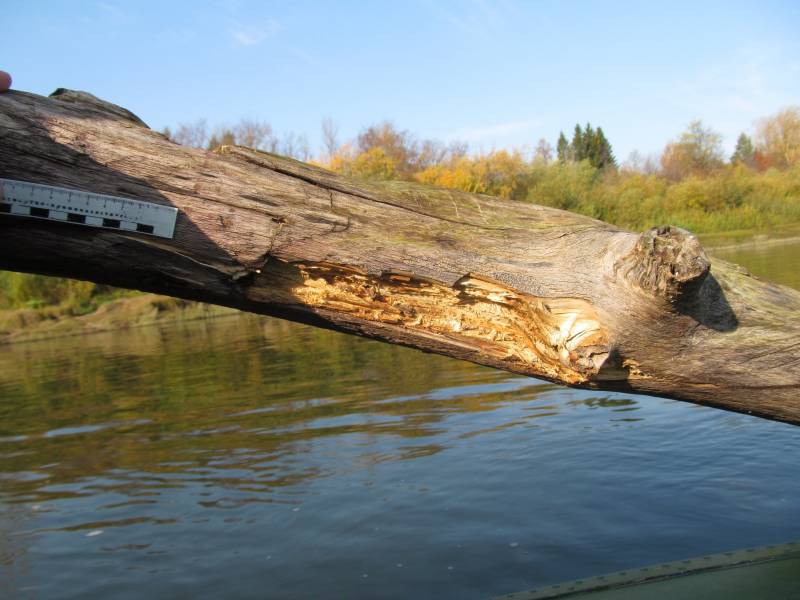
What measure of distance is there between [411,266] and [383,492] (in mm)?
2928

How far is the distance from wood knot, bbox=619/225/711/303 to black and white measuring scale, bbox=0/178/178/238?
181 centimetres

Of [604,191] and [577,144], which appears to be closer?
[604,191]

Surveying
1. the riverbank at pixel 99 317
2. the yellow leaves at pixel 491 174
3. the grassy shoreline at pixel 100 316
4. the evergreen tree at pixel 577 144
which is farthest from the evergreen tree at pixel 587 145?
the riverbank at pixel 99 317

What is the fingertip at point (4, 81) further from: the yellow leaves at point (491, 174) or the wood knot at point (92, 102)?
the yellow leaves at point (491, 174)

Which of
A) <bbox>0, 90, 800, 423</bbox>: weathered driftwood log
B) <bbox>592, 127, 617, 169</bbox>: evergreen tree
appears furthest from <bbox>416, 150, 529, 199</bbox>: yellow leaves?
<bbox>0, 90, 800, 423</bbox>: weathered driftwood log

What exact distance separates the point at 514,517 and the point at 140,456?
446 cm

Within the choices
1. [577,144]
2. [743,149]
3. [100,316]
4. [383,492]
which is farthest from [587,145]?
[383,492]

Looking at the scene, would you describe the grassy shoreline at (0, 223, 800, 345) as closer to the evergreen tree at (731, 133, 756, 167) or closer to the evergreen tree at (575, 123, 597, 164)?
the evergreen tree at (575, 123, 597, 164)

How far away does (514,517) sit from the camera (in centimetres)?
471

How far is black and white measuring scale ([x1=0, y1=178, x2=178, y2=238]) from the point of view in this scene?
2.62m

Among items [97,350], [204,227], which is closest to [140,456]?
[204,227]

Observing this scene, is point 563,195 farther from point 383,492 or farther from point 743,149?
point 743,149

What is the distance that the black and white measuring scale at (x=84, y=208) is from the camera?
2.62 m

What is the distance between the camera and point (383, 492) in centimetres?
545
